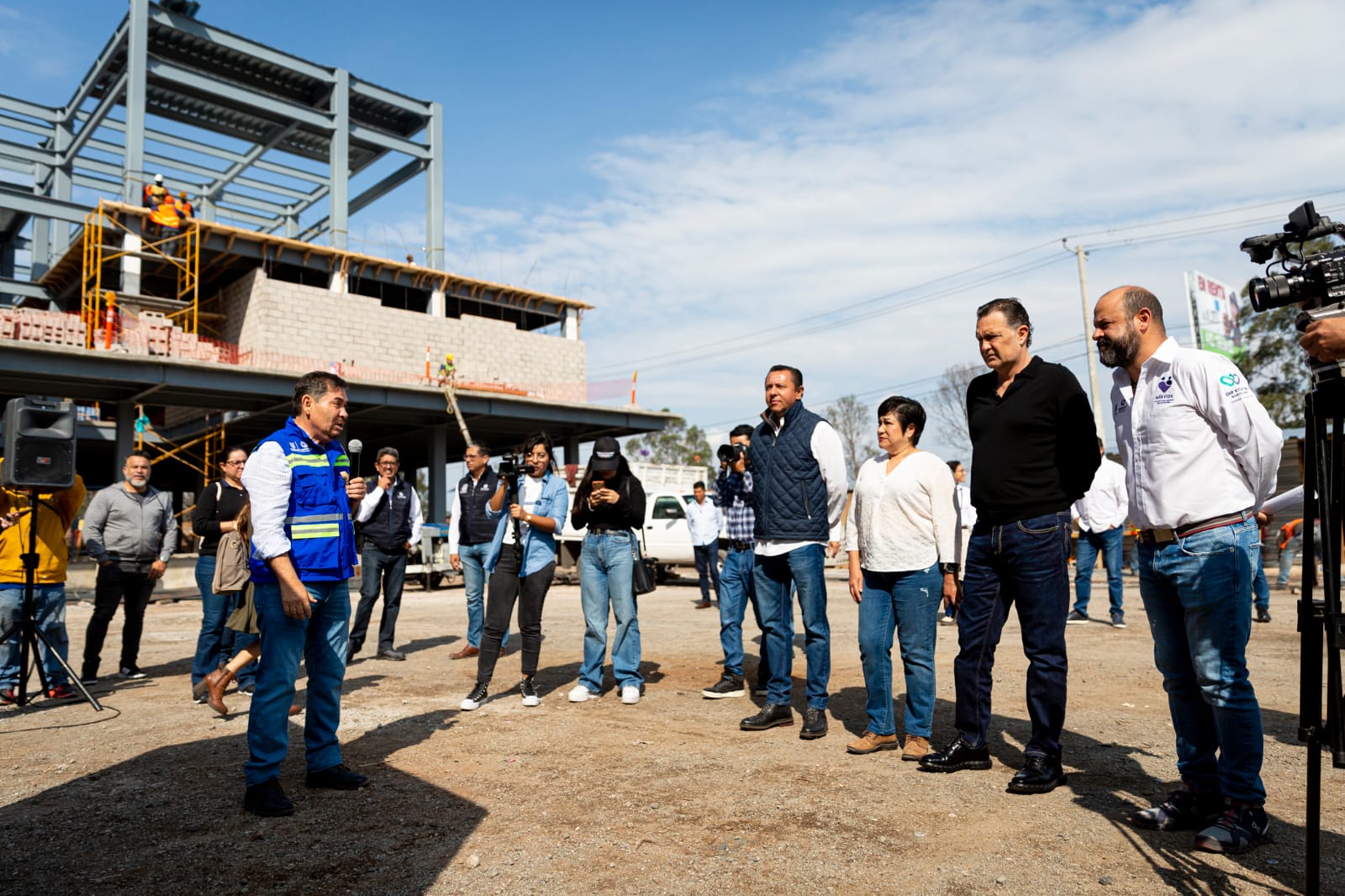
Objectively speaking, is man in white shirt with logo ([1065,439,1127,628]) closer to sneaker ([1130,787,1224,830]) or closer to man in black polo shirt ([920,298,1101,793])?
man in black polo shirt ([920,298,1101,793])

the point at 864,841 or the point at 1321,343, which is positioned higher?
the point at 1321,343

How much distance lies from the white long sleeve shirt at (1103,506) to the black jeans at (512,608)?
635cm

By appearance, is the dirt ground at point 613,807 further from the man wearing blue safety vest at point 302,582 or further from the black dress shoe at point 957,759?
the man wearing blue safety vest at point 302,582

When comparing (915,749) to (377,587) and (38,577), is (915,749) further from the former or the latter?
(38,577)

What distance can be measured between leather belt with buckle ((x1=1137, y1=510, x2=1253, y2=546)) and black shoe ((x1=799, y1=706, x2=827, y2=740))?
2.12m

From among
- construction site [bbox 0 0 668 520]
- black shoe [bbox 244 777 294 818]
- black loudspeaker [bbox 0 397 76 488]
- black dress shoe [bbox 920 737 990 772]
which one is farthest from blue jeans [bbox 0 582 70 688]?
construction site [bbox 0 0 668 520]

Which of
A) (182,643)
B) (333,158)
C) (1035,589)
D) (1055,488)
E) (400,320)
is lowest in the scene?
(182,643)

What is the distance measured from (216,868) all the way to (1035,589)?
11.3 feet

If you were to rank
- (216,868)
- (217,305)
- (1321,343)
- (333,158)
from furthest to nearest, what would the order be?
(333,158), (217,305), (216,868), (1321,343)

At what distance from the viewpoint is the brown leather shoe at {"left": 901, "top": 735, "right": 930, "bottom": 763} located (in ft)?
14.5

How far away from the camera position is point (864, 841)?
3.29 m

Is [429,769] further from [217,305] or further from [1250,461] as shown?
[217,305]

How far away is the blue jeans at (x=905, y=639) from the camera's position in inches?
178

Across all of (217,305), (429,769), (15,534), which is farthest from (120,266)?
(429,769)
